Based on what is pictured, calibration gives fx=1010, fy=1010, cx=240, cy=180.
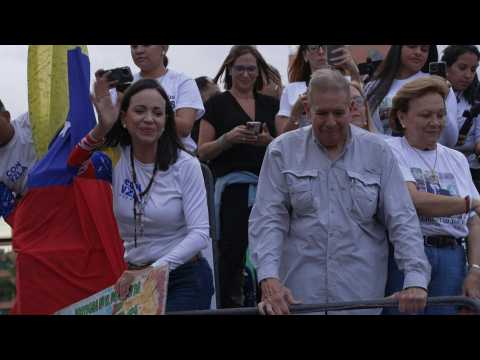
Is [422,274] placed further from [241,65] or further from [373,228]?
[241,65]

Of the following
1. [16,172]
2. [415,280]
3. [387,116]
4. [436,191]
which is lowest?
[415,280]

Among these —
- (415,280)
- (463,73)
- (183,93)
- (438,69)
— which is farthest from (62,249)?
(463,73)

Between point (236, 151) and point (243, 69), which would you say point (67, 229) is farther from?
point (243, 69)

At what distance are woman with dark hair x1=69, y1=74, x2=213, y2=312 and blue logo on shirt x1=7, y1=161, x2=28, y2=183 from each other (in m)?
0.61

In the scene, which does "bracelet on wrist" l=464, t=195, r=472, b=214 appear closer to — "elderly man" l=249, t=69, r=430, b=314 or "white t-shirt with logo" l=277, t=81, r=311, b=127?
"elderly man" l=249, t=69, r=430, b=314

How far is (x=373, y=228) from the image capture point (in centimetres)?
487

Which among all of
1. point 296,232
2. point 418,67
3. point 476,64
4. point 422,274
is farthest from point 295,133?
point 476,64

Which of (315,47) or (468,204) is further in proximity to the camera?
(315,47)

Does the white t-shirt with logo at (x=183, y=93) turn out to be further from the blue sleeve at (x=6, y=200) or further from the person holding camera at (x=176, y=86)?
the blue sleeve at (x=6, y=200)

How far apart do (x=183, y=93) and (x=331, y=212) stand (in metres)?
2.06

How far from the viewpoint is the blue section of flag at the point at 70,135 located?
19.1 ft

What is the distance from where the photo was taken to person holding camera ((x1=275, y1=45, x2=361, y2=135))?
6.29 m

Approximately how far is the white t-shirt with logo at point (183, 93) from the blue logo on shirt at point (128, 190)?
3.62ft

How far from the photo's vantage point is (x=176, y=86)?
21.6 feet
